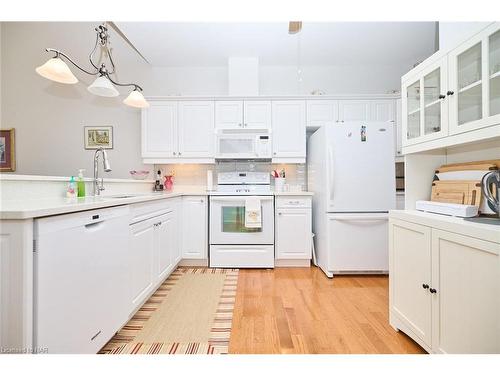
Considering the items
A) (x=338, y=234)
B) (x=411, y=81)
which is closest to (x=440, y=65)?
(x=411, y=81)

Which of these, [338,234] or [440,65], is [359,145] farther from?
[440,65]

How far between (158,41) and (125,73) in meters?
1.02

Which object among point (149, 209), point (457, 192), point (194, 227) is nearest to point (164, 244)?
point (149, 209)

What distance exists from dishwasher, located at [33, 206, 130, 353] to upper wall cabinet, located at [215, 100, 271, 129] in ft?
6.68

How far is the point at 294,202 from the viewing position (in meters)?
2.92

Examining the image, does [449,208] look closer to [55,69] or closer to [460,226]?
[460,226]

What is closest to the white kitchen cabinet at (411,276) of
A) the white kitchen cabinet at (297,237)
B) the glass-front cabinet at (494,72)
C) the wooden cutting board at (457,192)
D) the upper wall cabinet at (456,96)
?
the wooden cutting board at (457,192)

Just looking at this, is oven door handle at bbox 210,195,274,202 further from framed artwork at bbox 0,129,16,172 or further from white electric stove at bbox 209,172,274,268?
framed artwork at bbox 0,129,16,172

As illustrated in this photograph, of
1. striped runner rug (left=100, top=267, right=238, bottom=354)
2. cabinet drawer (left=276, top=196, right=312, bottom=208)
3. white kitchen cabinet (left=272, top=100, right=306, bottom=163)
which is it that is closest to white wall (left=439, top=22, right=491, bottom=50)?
white kitchen cabinet (left=272, top=100, right=306, bottom=163)

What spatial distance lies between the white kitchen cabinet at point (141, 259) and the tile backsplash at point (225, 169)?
156 cm

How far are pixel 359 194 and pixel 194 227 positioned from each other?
1970mm

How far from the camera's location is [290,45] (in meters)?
3.14

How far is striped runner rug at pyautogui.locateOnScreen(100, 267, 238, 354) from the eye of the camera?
1.46 m

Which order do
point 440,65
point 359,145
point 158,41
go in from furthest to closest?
point 158,41
point 359,145
point 440,65
